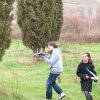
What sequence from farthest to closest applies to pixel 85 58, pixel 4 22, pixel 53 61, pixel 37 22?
pixel 37 22
pixel 4 22
pixel 53 61
pixel 85 58

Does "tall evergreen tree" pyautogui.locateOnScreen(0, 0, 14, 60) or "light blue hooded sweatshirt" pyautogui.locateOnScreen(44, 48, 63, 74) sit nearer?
"light blue hooded sweatshirt" pyautogui.locateOnScreen(44, 48, 63, 74)

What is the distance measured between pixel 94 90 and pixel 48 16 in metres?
11.0

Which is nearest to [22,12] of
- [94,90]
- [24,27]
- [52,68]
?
[24,27]

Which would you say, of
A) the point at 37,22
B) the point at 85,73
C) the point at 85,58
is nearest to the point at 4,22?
the point at 85,58

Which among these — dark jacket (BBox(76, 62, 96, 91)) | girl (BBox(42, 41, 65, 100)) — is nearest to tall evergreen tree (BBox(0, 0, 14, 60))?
girl (BBox(42, 41, 65, 100))

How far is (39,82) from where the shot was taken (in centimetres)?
1656

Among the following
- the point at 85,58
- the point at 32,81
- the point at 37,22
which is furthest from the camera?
the point at 37,22

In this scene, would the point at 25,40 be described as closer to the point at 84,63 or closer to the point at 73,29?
the point at 84,63

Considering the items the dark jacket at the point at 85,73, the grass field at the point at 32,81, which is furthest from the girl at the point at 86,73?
the grass field at the point at 32,81

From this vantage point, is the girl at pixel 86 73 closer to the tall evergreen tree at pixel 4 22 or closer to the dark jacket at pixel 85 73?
the dark jacket at pixel 85 73

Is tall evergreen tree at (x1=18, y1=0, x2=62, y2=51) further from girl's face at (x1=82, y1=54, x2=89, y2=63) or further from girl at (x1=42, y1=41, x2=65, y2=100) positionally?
girl's face at (x1=82, y1=54, x2=89, y2=63)

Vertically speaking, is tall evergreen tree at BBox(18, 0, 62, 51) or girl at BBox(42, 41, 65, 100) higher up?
tall evergreen tree at BBox(18, 0, 62, 51)

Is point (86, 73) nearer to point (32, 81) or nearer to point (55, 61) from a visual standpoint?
point (55, 61)

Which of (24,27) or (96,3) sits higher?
(96,3)
